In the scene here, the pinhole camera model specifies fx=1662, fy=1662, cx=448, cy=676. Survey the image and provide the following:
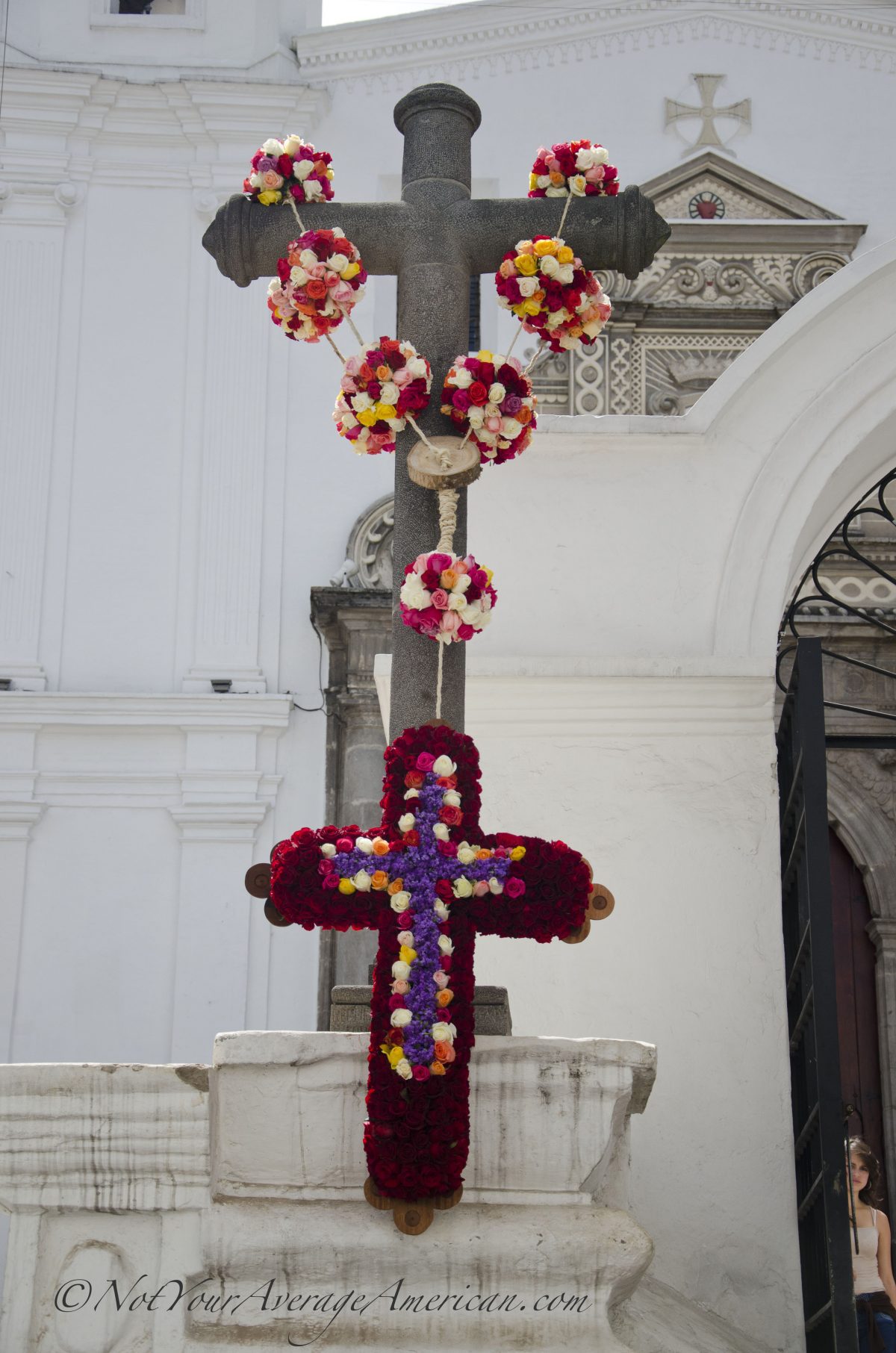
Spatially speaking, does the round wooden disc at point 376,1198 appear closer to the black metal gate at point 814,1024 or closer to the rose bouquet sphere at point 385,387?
the black metal gate at point 814,1024

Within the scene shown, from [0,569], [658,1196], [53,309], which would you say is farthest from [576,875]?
[53,309]

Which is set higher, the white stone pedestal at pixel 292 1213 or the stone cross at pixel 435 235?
the stone cross at pixel 435 235

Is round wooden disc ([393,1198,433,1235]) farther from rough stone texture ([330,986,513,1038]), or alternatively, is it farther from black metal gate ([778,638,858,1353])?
black metal gate ([778,638,858,1353])

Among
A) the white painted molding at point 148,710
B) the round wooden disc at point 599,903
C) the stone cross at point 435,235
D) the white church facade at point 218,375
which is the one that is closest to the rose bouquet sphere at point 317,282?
the stone cross at point 435,235

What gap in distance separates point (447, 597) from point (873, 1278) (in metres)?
3.40

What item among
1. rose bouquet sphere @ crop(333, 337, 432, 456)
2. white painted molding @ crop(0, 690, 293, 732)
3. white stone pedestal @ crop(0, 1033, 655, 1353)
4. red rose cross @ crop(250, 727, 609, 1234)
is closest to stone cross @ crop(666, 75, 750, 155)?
white painted molding @ crop(0, 690, 293, 732)

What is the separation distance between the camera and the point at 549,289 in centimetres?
344

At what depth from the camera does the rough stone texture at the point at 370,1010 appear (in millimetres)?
3182

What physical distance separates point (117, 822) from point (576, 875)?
6.50 m

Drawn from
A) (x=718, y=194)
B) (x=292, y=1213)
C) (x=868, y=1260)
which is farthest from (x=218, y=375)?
(x=292, y=1213)

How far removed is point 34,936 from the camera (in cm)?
901

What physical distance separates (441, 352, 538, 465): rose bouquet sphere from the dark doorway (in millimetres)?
5772

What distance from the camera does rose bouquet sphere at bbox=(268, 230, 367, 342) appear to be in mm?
3412

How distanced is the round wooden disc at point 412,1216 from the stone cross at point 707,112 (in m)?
8.62
